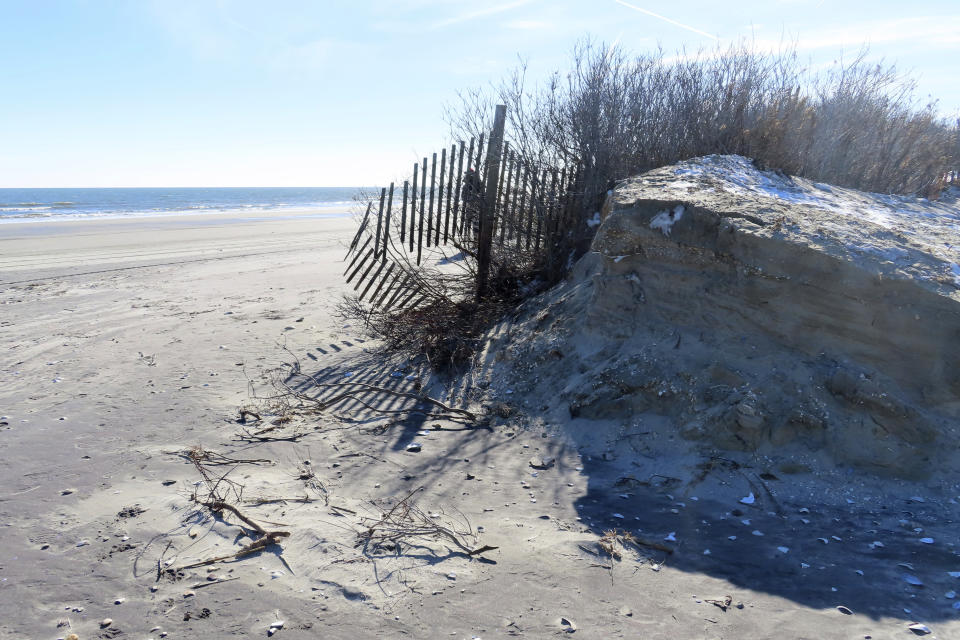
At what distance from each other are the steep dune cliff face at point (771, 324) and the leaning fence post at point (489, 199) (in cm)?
197

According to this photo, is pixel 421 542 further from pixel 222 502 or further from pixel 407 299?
pixel 407 299

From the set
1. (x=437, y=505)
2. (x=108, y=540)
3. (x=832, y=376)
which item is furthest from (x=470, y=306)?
(x=108, y=540)

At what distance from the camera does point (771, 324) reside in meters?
4.37

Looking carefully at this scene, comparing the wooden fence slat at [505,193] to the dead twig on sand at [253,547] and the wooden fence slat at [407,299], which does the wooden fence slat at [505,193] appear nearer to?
the wooden fence slat at [407,299]

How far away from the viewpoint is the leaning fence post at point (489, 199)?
718 centimetres

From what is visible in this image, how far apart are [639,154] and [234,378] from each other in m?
5.22

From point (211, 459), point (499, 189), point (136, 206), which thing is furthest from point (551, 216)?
point (136, 206)

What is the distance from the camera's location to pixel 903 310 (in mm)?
3885

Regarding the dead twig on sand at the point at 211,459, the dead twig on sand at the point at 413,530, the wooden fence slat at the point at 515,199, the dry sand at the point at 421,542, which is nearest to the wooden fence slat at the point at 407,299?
the dry sand at the point at 421,542

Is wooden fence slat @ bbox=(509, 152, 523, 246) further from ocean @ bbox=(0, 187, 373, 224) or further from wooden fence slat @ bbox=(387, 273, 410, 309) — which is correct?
ocean @ bbox=(0, 187, 373, 224)

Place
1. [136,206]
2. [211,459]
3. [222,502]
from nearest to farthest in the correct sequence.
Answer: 1. [222,502]
2. [211,459]
3. [136,206]

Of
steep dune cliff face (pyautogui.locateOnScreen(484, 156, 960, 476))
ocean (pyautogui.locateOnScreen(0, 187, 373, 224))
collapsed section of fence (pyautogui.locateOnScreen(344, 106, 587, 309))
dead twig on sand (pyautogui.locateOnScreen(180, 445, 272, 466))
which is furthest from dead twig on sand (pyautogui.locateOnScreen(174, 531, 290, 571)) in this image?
ocean (pyautogui.locateOnScreen(0, 187, 373, 224))

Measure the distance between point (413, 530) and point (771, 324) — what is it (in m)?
2.90

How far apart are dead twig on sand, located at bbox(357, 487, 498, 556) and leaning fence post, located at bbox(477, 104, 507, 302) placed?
12.7 feet
